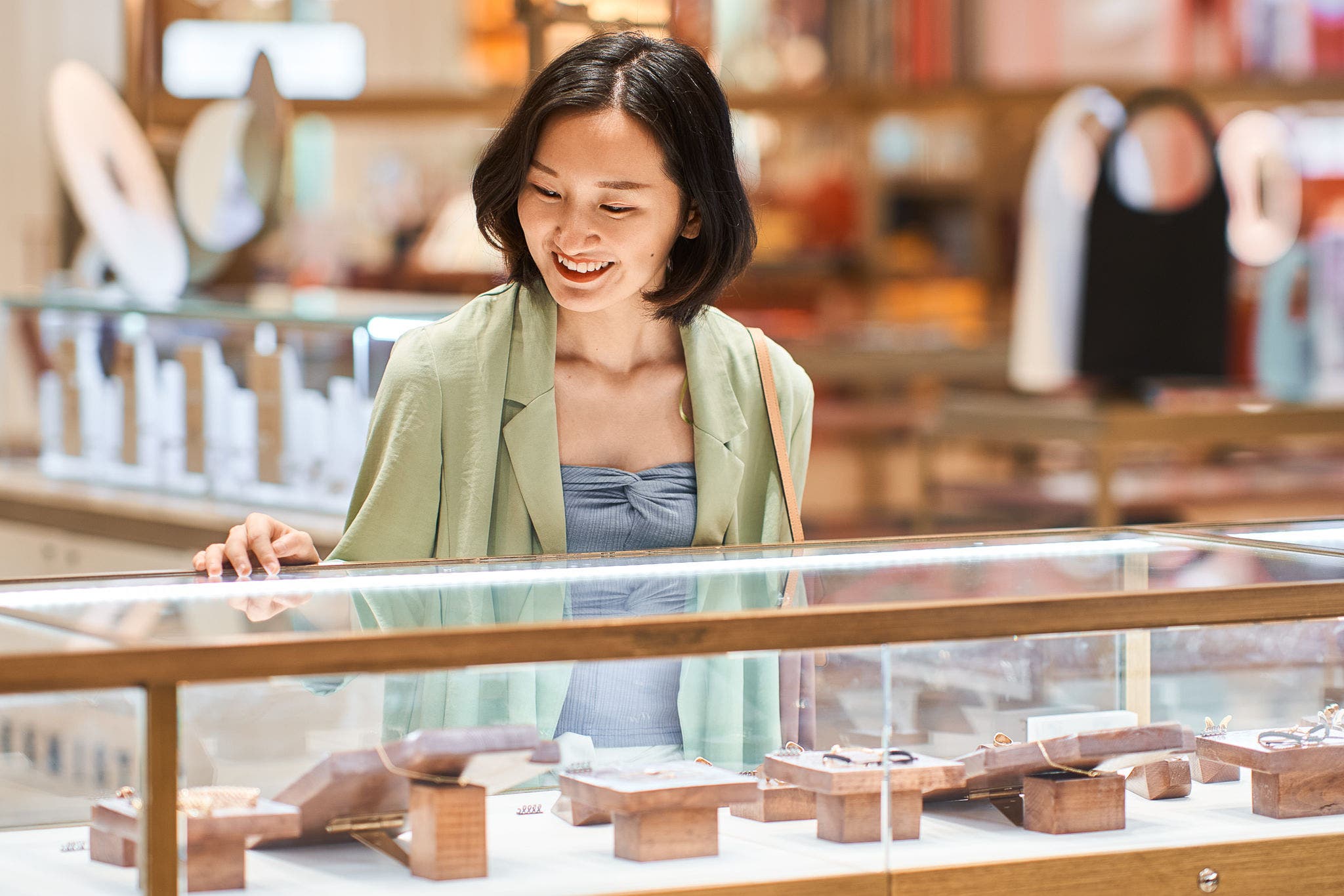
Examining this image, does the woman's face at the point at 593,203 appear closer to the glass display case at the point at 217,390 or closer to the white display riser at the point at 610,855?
the white display riser at the point at 610,855

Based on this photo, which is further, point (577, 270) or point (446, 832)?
point (577, 270)

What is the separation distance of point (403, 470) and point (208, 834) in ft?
1.85

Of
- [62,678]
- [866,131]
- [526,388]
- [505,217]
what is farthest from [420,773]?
[866,131]

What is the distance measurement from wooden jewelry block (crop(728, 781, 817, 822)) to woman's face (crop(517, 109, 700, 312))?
56 cm

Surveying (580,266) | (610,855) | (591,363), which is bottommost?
(610,855)

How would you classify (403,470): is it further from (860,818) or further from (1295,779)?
(1295,779)

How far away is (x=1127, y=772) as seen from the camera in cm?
153

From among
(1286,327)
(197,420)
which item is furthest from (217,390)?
(1286,327)

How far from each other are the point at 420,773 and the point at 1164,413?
14.1ft

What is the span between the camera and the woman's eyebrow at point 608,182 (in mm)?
1709

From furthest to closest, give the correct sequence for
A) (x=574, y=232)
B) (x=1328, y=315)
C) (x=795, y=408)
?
(x=1328, y=315), (x=795, y=408), (x=574, y=232)

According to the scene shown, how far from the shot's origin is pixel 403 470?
1733 millimetres

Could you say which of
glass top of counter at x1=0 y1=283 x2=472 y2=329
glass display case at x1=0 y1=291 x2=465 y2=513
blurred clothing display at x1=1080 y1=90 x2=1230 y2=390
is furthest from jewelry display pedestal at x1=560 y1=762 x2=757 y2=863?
blurred clothing display at x1=1080 y1=90 x2=1230 y2=390

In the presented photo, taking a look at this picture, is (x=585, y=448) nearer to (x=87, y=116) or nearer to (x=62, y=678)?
(x=62, y=678)
